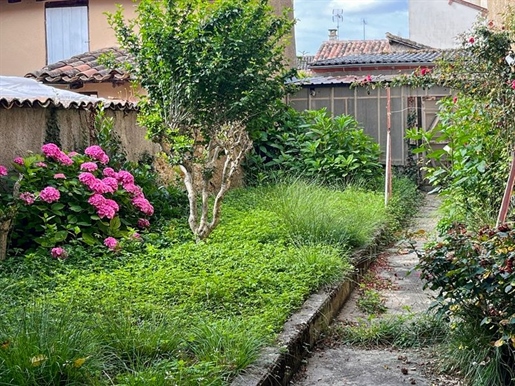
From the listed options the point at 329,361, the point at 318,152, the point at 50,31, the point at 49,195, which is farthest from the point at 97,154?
the point at 50,31

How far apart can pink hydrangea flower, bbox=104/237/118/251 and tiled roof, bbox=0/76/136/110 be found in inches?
76.5

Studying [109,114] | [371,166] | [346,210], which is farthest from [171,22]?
[371,166]

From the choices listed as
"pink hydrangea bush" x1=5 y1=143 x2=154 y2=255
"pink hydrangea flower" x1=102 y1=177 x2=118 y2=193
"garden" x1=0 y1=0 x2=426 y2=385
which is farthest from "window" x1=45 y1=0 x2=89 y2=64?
"pink hydrangea flower" x1=102 y1=177 x2=118 y2=193

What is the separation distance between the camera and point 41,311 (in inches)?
158

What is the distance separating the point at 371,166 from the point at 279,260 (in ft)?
22.3

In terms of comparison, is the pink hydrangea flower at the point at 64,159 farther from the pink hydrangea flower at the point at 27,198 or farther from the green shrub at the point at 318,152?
the green shrub at the point at 318,152

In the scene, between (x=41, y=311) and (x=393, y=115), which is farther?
(x=393, y=115)

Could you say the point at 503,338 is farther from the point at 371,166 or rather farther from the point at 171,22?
the point at 371,166

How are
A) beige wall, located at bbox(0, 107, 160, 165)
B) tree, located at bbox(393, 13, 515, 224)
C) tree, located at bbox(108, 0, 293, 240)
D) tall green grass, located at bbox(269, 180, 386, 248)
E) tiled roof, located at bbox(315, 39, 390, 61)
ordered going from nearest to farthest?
tree, located at bbox(108, 0, 293, 240) < tree, located at bbox(393, 13, 515, 224) < tall green grass, located at bbox(269, 180, 386, 248) < beige wall, located at bbox(0, 107, 160, 165) < tiled roof, located at bbox(315, 39, 390, 61)

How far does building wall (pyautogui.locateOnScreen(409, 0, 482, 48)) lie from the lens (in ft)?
83.4

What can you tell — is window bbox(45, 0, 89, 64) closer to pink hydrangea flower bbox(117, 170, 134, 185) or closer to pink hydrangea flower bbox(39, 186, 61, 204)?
pink hydrangea flower bbox(117, 170, 134, 185)

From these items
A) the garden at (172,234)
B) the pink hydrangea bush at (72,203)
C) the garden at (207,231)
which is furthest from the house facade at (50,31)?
the pink hydrangea bush at (72,203)

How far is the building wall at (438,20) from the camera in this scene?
83.4 ft

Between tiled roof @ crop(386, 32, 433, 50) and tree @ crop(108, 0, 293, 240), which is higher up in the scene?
tiled roof @ crop(386, 32, 433, 50)
